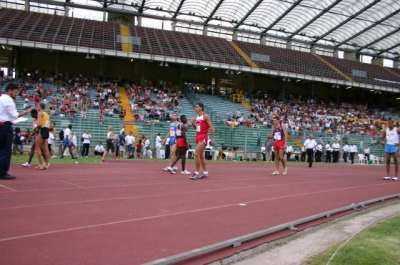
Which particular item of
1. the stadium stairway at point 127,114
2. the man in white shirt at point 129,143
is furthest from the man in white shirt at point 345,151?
the man in white shirt at point 129,143

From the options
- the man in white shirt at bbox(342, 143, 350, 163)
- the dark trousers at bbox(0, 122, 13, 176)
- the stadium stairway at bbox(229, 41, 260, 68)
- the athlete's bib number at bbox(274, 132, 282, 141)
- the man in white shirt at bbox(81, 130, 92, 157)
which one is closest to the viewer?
the dark trousers at bbox(0, 122, 13, 176)

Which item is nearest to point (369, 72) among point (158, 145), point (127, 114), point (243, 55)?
point (243, 55)

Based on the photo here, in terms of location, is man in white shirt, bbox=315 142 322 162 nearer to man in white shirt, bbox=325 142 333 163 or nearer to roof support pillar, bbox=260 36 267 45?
man in white shirt, bbox=325 142 333 163

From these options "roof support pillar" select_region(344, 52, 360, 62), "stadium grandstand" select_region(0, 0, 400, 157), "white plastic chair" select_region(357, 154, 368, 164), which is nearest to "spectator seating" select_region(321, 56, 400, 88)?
"stadium grandstand" select_region(0, 0, 400, 157)

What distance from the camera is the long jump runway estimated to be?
374 cm

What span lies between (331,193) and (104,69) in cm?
3656

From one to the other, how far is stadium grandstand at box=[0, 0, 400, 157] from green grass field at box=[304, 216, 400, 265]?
21049 mm

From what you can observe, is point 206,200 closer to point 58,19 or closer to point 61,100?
A: point 61,100

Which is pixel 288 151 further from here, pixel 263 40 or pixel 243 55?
pixel 263 40

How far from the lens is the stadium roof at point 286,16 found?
42969 millimetres

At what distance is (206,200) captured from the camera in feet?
22.3

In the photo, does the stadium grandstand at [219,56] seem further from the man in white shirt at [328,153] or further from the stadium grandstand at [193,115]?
the man in white shirt at [328,153]

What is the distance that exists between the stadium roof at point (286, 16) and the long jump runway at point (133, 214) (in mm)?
37620

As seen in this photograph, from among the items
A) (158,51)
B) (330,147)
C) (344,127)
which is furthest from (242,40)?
(330,147)
